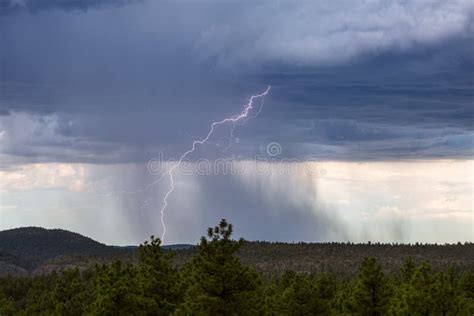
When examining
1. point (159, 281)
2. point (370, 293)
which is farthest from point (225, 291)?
point (370, 293)

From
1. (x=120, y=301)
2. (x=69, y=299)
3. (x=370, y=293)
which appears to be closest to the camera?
(x=120, y=301)

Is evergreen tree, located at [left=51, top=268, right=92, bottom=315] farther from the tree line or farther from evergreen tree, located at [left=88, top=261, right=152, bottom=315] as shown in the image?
evergreen tree, located at [left=88, top=261, right=152, bottom=315]

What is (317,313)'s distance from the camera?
6144 cm

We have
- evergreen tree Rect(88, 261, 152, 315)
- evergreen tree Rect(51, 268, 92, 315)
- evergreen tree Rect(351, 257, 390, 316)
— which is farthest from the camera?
evergreen tree Rect(51, 268, 92, 315)

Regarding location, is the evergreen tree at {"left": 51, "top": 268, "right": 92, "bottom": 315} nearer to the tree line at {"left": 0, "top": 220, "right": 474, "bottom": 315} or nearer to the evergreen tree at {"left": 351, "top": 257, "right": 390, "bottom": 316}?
the tree line at {"left": 0, "top": 220, "right": 474, "bottom": 315}

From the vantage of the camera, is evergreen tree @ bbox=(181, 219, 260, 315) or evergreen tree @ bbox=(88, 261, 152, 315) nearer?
evergreen tree @ bbox=(181, 219, 260, 315)

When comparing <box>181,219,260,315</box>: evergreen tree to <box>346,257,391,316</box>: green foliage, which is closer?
<box>181,219,260,315</box>: evergreen tree

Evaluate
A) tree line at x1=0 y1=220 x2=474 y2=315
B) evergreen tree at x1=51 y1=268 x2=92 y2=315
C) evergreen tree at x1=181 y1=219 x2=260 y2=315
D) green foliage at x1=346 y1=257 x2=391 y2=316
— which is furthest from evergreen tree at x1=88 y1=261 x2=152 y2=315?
green foliage at x1=346 y1=257 x2=391 y2=316

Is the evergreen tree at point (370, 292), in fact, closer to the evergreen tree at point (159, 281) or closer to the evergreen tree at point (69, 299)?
the evergreen tree at point (159, 281)

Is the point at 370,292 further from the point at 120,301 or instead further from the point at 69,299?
the point at 69,299

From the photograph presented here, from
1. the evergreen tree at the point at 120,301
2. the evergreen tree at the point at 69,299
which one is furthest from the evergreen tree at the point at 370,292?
the evergreen tree at the point at 69,299

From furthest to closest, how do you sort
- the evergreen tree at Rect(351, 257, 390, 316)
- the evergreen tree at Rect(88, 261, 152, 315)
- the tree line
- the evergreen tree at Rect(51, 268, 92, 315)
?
the evergreen tree at Rect(51, 268, 92, 315), the evergreen tree at Rect(351, 257, 390, 316), the evergreen tree at Rect(88, 261, 152, 315), the tree line

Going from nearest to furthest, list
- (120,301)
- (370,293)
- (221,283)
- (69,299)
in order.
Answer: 1. (221,283)
2. (120,301)
3. (370,293)
4. (69,299)

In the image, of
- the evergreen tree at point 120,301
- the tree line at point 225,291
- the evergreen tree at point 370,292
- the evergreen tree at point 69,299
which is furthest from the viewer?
the evergreen tree at point 69,299
